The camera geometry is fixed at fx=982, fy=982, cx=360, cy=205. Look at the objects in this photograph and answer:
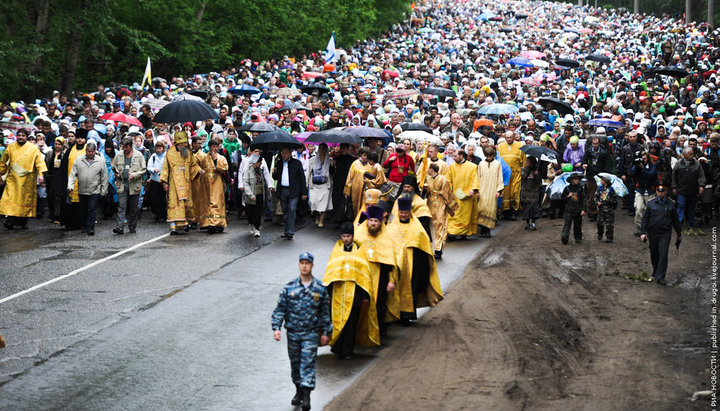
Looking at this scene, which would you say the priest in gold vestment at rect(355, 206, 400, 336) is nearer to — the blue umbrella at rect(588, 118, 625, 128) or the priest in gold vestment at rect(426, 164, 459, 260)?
the priest in gold vestment at rect(426, 164, 459, 260)

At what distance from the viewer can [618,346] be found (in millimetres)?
11297

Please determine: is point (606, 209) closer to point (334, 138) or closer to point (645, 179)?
point (645, 179)

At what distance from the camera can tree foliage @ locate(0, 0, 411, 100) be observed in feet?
106

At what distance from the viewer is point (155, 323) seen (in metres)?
11.6

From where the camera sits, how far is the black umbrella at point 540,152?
1939 cm

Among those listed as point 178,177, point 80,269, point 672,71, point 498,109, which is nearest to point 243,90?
point 498,109

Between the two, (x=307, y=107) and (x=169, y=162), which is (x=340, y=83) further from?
(x=169, y=162)

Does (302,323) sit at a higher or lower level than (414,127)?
lower

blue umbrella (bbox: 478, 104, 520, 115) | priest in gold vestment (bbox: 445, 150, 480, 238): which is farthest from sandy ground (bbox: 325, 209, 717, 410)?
blue umbrella (bbox: 478, 104, 520, 115)

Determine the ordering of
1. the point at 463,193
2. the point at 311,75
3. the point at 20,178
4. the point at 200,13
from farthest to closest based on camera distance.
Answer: the point at 200,13 → the point at 311,75 → the point at 20,178 → the point at 463,193

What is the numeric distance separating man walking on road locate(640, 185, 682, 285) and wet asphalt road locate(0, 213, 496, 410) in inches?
115

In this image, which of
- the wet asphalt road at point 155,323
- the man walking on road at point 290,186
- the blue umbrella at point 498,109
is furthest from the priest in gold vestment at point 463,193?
the blue umbrella at point 498,109

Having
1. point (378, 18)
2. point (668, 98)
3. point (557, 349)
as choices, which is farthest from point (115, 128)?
point (378, 18)

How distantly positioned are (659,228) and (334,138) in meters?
6.02
